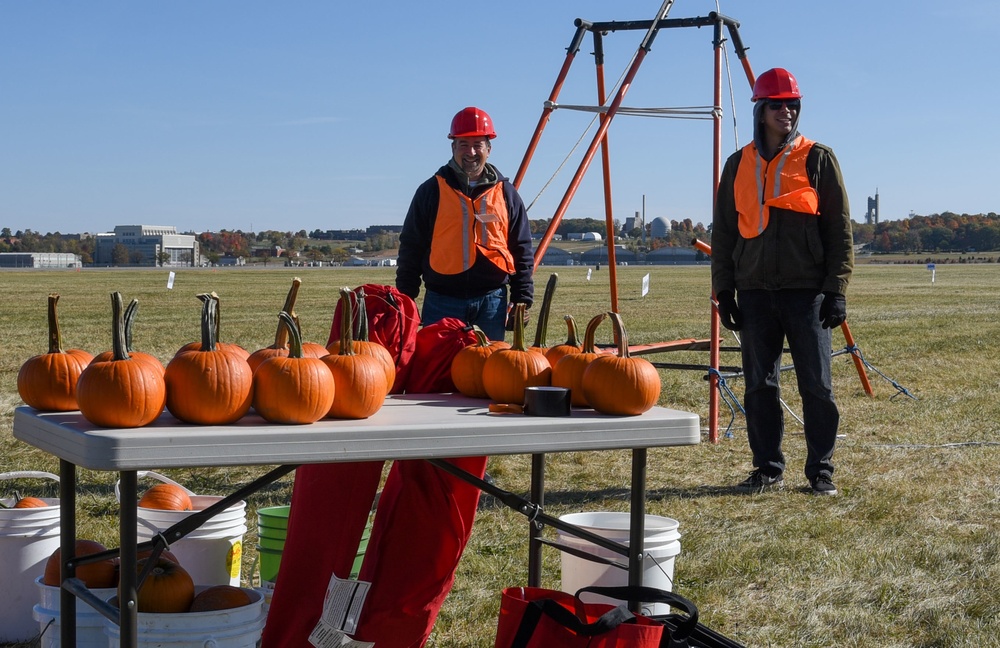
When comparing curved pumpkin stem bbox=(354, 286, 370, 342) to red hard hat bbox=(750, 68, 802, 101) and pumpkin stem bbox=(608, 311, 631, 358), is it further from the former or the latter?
red hard hat bbox=(750, 68, 802, 101)

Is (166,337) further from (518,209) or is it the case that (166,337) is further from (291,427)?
(291,427)

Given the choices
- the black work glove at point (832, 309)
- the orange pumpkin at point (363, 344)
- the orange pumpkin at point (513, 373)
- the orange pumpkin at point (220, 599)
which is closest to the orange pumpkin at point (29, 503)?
the orange pumpkin at point (220, 599)

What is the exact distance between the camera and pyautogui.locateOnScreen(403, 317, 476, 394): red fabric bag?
158 inches

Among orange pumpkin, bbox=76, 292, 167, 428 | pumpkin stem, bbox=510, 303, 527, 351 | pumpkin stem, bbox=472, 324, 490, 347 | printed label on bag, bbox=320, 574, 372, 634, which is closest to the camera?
orange pumpkin, bbox=76, 292, 167, 428

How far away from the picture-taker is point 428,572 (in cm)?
353

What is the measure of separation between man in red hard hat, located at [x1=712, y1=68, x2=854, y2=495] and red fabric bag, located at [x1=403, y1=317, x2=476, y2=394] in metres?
2.87

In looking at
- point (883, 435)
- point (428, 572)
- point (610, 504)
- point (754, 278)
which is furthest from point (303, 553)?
point (883, 435)

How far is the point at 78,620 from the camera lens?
3.41 metres

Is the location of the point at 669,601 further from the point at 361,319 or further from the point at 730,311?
the point at 730,311

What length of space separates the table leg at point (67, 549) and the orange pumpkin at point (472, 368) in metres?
1.22

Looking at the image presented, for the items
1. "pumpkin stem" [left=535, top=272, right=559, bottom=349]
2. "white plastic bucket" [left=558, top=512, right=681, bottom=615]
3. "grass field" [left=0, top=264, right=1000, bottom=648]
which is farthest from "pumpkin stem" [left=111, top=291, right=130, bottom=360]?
"white plastic bucket" [left=558, top=512, right=681, bottom=615]

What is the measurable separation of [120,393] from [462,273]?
10.4 feet

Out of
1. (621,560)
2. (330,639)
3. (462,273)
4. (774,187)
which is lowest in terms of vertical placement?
(330,639)

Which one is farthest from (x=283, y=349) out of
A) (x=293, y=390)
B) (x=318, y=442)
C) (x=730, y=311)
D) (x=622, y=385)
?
(x=730, y=311)
